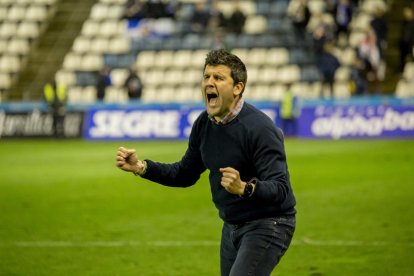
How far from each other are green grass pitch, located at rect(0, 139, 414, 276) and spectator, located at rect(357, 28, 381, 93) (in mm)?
7115

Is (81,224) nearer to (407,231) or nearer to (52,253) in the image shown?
(52,253)

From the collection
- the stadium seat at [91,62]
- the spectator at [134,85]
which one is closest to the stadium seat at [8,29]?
the stadium seat at [91,62]

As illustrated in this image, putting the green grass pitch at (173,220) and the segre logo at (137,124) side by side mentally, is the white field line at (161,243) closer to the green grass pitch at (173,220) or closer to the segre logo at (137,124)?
the green grass pitch at (173,220)

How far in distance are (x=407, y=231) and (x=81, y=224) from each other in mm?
4551

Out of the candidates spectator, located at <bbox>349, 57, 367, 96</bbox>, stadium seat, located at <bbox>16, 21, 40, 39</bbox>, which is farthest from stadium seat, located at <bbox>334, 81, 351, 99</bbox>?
stadium seat, located at <bbox>16, 21, 40, 39</bbox>

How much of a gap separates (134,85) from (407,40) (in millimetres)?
9055

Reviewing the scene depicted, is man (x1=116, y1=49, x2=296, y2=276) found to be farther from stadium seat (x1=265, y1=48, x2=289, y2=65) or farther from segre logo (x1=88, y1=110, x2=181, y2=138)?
stadium seat (x1=265, y1=48, x2=289, y2=65)

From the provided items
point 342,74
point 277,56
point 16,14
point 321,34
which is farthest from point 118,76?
point 342,74

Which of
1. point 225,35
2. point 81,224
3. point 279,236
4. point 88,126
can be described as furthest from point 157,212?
point 225,35

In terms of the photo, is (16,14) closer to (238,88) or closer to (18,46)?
(18,46)

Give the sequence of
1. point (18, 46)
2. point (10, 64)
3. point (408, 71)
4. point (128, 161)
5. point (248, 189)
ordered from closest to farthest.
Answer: point (248, 189), point (128, 161), point (408, 71), point (10, 64), point (18, 46)

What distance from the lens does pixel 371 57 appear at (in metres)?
29.2

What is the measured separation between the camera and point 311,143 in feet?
85.8

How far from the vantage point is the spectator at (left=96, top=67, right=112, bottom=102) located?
32094 millimetres
